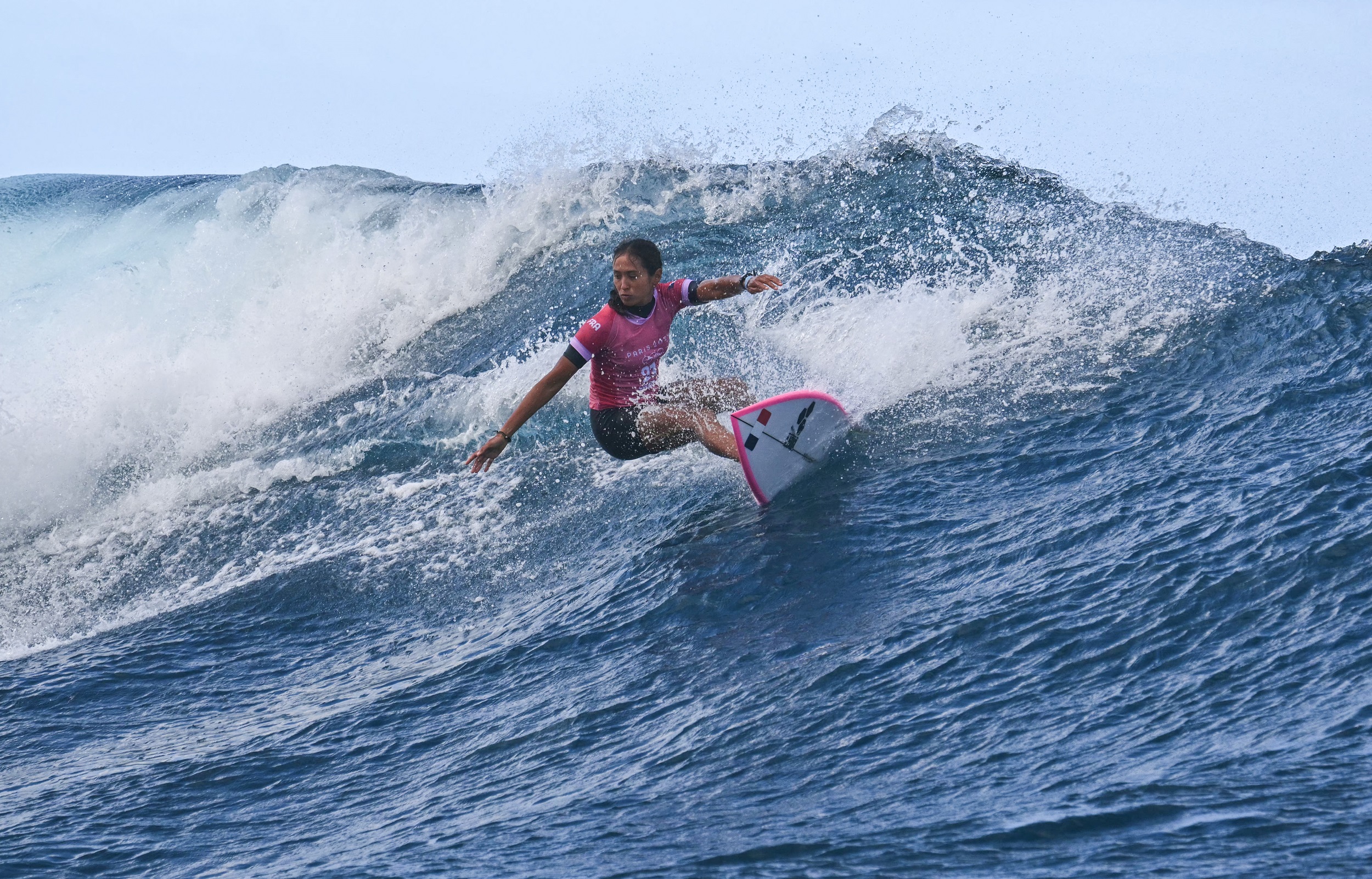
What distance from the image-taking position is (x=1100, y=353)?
7.73m

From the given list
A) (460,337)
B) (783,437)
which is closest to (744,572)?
(783,437)

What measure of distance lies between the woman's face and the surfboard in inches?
32.7

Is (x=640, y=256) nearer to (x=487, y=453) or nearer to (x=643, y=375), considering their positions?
(x=643, y=375)

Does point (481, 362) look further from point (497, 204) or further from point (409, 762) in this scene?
point (409, 762)

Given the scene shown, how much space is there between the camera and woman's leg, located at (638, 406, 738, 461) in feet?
21.6

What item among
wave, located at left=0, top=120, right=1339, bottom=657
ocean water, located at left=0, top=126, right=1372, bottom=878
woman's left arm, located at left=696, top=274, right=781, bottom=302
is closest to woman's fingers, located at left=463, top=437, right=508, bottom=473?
ocean water, located at left=0, top=126, right=1372, bottom=878

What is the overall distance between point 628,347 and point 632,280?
18.5 inches

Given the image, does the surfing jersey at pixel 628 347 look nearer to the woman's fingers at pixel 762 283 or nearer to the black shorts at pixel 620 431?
the black shorts at pixel 620 431

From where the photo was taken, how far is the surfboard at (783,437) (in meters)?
6.41

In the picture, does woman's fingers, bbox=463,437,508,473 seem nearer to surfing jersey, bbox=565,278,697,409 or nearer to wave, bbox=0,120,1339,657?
surfing jersey, bbox=565,278,697,409

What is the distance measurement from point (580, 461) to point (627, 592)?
8.28 feet

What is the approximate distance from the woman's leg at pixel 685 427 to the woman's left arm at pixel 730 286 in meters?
0.67

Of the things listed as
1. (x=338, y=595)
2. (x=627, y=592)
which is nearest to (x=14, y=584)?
(x=338, y=595)

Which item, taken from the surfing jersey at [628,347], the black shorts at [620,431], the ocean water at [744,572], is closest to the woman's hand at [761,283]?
the surfing jersey at [628,347]
